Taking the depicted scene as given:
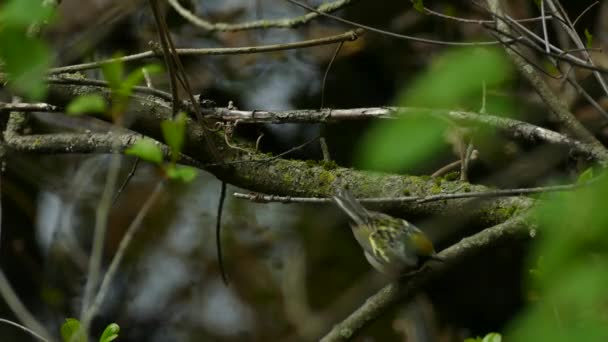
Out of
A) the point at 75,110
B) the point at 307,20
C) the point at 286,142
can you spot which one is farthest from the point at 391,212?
the point at 286,142

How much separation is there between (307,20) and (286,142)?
3.21 ft

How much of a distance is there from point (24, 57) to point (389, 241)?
3.31ft

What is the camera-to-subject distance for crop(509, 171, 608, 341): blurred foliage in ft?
1.89

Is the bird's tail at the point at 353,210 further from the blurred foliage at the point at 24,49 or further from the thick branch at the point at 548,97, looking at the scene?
the blurred foliage at the point at 24,49

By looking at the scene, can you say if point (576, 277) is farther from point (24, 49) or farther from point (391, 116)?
point (391, 116)

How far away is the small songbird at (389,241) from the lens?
1620 millimetres

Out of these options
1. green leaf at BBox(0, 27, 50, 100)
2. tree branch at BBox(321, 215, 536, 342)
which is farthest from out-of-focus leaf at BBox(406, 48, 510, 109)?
tree branch at BBox(321, 215, 536, 342)

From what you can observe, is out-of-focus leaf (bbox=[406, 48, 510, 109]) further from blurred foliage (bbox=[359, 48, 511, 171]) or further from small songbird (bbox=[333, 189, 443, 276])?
small songbird (bbox=[333, 189, 443, 276])

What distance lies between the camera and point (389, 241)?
162 cm

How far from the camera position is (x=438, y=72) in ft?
2.25

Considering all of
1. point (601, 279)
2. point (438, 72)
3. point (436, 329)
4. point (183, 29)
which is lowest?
point (436, 329)

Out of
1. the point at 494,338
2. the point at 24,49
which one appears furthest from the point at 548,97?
the point at 24,49

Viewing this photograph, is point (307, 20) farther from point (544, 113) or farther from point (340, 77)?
point (340, 77)

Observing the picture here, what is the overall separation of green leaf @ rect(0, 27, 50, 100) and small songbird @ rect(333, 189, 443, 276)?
99 centimetres
